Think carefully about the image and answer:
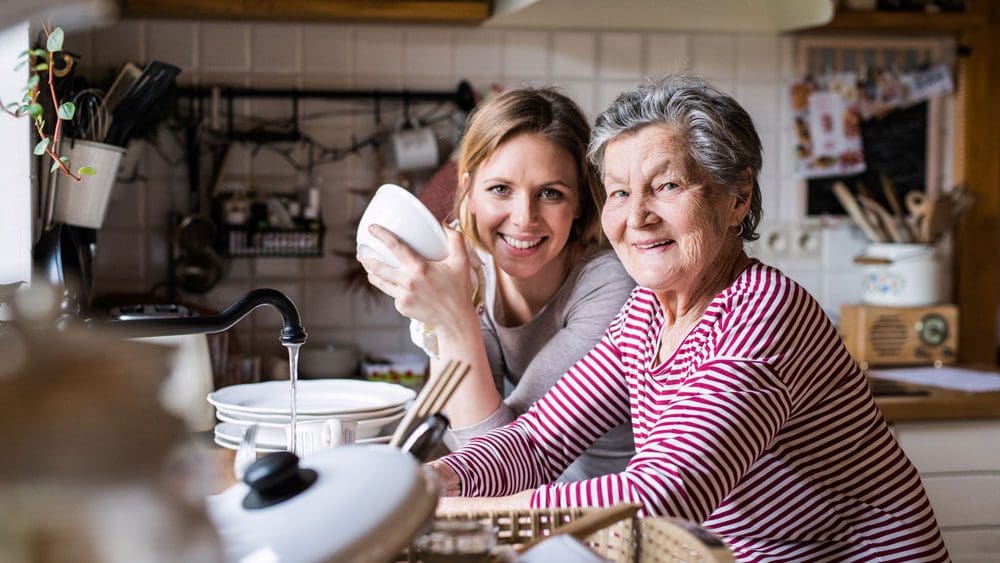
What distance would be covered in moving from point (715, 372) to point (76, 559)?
0.80 m

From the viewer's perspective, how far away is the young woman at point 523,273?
153 cm

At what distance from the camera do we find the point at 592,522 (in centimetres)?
69

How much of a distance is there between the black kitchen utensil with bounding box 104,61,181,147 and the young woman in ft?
1.74

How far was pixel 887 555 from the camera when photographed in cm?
121

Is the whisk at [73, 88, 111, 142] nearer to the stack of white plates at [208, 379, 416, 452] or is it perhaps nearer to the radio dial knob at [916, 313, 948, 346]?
the stack of white plates at [208, 379, 416, 452]

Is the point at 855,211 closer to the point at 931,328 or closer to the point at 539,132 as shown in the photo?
the point at 931,328

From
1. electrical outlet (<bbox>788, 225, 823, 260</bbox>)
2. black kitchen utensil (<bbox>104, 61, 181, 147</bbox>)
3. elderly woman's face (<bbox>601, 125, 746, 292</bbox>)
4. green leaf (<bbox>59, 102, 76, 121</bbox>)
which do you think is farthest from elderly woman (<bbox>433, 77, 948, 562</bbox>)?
electrical outlet (<bbox>788, 225, 823, 260</bbox>)

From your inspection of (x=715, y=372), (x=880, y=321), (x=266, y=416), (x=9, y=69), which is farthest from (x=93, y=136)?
(x=880, y=321)

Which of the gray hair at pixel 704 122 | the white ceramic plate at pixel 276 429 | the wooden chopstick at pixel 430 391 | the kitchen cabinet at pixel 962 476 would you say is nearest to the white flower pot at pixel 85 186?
the white ceramic plate at pixel 276 429

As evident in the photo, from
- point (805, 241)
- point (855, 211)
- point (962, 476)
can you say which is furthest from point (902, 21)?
point (962, 476)

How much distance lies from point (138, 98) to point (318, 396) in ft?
2.17

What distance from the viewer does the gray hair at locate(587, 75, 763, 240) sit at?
122 cm

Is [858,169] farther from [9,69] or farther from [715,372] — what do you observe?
[9,69]

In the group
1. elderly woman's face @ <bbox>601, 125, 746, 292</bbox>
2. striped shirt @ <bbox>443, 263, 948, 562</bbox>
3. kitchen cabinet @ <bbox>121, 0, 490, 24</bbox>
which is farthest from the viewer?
kitchen cabinet @ <bbox>121, 0, 490, 24</bbox>
